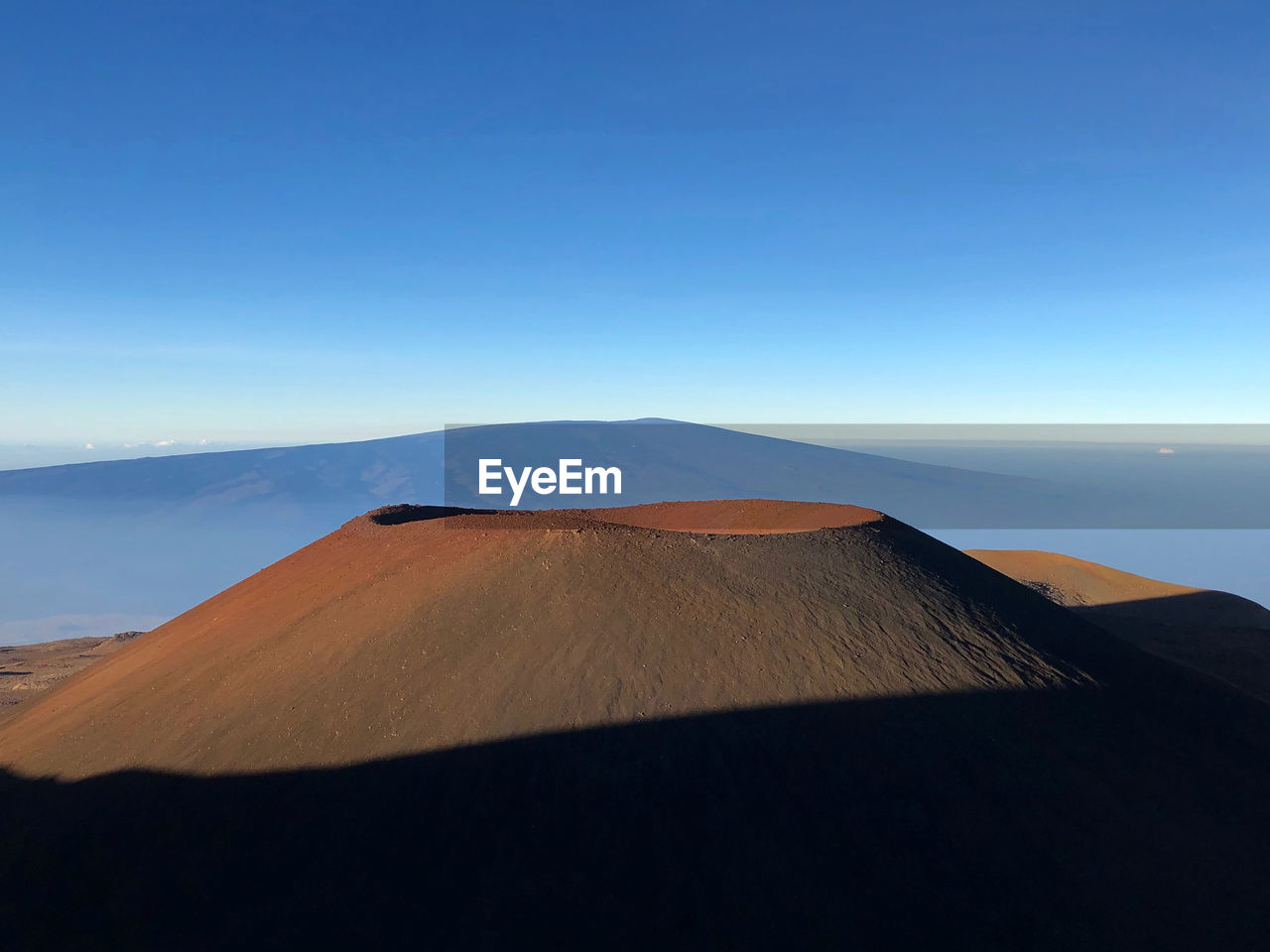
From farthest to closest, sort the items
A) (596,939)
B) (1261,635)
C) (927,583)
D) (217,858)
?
Result: 1. (1261,635)
2. (927,583)
3. (217,858)
4. (596,939)

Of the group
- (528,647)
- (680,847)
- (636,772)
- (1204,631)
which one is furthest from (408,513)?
(1204,631)

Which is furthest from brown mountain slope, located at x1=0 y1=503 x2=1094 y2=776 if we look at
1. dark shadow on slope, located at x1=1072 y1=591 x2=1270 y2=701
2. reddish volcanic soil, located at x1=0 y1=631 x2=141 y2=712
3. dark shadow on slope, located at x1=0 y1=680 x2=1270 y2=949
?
dark shadow on slope, located at x1=1072 y1=591 x2=1270 y2=701

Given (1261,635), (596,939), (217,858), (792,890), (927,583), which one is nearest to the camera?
(596,939)

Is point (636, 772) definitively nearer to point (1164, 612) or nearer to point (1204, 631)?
point (1204, 631)

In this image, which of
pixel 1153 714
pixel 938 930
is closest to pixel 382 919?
pixel 938 930

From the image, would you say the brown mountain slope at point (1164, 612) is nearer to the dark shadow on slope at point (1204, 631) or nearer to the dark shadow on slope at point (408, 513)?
the dark shadow on slope at point (1204, 631)

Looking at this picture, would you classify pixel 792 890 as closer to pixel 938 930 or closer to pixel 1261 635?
pixel 938 930
